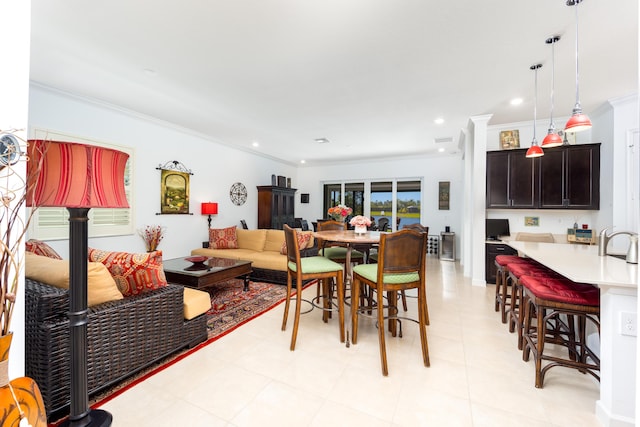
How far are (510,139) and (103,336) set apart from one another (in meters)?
5.66

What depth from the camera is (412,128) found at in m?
5.05

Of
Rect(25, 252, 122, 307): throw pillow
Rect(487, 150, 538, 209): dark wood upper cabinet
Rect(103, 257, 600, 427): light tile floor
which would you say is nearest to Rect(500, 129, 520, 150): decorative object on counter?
Rect(487, 150, 538, 209): dark wood upper cabinet

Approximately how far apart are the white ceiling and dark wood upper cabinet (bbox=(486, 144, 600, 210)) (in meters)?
0.63

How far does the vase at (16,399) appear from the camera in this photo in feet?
2.47

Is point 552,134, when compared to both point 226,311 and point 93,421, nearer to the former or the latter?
point 226,311

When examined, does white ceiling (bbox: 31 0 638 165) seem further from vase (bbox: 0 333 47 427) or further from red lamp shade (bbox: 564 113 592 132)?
vase (bbox: 0 333 47 427)

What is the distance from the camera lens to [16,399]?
78 centimetres

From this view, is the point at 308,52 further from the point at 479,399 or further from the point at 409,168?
the point at 409,168

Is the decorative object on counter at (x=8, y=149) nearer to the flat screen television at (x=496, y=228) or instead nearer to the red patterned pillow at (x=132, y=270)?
the red patterned pillow at (x=132, y=270)

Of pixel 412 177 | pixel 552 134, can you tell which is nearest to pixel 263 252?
pixel 552 134

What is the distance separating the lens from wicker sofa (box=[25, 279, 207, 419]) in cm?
149

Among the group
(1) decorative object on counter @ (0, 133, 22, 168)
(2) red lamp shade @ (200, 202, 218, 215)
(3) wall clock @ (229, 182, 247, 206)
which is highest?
(3) wall clock @ (229, 182, 247, 206)

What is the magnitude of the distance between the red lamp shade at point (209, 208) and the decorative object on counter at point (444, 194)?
18.6 ft

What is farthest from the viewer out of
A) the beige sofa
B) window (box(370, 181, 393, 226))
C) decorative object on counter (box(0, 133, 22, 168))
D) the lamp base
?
window (box(370, 181, 393, 226))
